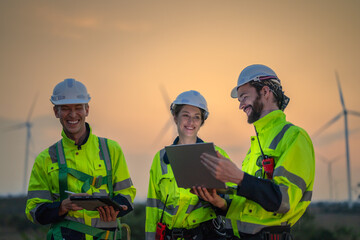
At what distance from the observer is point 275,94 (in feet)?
23.0

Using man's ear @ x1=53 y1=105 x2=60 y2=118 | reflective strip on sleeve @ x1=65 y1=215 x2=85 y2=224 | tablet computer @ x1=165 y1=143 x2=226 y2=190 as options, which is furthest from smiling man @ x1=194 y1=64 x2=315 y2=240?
man's ear @ x1=53 y1=105 x2=60 y2=118

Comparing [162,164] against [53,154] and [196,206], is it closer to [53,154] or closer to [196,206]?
[196,206]

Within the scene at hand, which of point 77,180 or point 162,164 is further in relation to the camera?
point 162,164

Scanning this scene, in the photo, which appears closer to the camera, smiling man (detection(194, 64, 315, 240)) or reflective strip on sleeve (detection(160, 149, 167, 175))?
smiling man (detection(194, 64, 315, 240))

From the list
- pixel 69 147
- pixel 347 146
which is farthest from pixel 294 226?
pixel 347 146

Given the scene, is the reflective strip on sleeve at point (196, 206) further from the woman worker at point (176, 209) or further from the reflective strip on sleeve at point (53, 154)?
the reflective strip on sleeve at point (53, 154)

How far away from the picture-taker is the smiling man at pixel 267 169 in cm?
615

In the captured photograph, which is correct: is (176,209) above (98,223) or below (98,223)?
above

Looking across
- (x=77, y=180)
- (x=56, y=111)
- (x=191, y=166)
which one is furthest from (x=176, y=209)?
(x=191, y=166)

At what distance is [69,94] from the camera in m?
8.38

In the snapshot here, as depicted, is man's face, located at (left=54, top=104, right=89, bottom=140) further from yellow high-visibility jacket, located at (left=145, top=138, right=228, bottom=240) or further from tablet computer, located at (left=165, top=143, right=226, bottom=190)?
tablet computer, located at (left=165, top=143, right=226, bottom=190)

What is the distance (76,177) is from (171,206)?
5.42 feet

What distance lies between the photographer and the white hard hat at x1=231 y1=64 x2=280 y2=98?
704 centimetres

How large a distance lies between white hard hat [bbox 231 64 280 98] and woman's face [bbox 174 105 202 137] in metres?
2.46
